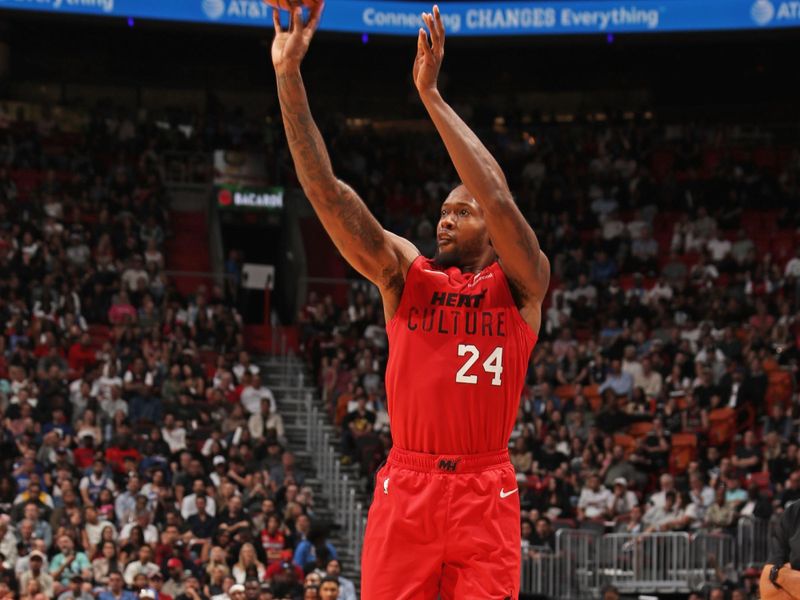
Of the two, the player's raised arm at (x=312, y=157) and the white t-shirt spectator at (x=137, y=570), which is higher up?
the player's raised arm at (x=312, y=157)

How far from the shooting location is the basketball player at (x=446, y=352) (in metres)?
5.02

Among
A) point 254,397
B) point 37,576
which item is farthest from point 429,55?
point 254,397

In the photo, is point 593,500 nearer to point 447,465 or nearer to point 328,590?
point 328,590

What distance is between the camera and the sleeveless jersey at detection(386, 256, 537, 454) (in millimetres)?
5180

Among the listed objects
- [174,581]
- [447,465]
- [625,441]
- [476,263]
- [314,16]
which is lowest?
[174,581]

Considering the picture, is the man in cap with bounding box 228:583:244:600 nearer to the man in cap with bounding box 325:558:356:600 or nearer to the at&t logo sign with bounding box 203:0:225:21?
the man in cap with bounding box 325:558:356:600

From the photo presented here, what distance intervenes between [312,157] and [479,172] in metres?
0.60

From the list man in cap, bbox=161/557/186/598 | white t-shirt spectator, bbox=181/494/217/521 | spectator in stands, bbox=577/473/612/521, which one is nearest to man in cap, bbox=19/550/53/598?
man in cap, bbox=161/557/186/598

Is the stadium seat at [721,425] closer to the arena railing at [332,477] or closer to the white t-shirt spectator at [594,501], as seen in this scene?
the white t-shirt spectator at [594,501]

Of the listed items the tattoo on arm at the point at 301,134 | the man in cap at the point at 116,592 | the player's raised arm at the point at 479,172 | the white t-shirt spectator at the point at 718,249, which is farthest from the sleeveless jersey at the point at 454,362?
the white t-shirt spectator at the point at 718,249

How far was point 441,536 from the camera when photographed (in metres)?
5.14

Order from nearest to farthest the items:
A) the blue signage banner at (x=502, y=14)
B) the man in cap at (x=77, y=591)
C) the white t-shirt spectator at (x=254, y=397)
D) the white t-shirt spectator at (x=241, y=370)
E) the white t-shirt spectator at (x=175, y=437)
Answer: the man in cap at (x=77, y=591)
the white t-shirt spectator at (x=175, y=437)
the white t-shirt spectator at (x=254, y=397)
the white t-shirt spectator at (x=241, y=370)
the blue signage banner at (x=502, y=14)

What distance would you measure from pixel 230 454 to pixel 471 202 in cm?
1309

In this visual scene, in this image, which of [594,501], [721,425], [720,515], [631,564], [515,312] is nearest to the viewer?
[515,312]
